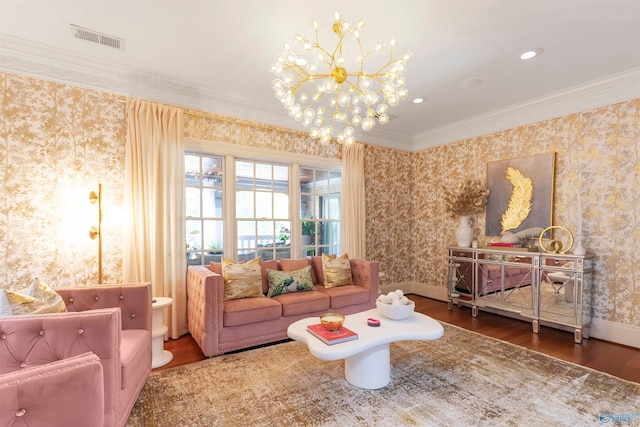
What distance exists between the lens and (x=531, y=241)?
4.08 m

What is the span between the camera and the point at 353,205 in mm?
4965

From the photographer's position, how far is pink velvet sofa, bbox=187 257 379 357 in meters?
3.02

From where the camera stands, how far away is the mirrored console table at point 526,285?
3.51 metres

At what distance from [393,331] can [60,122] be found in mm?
3726

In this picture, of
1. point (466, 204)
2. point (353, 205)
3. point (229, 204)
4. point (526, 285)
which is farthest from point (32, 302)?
point (466, 204)

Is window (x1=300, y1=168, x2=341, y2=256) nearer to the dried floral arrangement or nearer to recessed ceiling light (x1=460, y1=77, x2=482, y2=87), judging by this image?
the dried floral arrangement

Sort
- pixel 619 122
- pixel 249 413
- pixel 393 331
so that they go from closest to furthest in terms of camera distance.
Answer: pixel 249 413 → pixel 393 331 → pixel 619 122

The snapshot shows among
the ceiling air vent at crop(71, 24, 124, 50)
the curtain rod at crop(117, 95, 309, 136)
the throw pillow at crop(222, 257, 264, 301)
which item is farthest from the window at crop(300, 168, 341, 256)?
the ceiling air vent at crop(71, 24, 124, 50)

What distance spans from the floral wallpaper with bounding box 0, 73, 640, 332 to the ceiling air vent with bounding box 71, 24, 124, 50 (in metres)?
0.67

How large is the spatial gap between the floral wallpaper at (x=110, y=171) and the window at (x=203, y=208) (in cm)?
39

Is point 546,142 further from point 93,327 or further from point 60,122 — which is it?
point 60,122

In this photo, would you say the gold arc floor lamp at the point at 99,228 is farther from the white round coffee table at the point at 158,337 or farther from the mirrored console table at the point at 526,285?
the mirrored console table at the point at 526,285

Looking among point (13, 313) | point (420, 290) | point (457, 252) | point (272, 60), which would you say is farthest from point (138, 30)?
point (420, 290)

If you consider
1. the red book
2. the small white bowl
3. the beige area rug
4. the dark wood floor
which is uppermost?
the small white bowl
